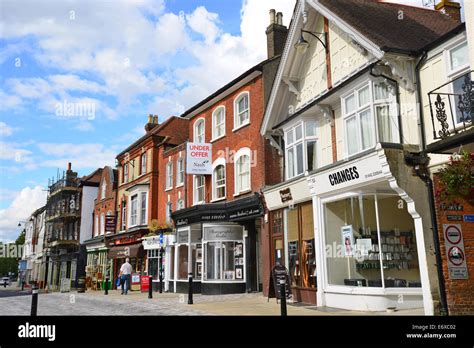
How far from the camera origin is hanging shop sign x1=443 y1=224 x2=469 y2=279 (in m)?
9.69

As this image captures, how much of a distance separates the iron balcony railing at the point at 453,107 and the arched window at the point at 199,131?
1320 cm

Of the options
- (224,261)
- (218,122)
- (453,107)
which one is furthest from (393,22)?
(224,261)

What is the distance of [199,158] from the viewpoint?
2036 cm

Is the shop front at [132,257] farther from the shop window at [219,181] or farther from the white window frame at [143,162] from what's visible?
the shop window at [219,181]

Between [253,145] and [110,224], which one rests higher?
[253,145]

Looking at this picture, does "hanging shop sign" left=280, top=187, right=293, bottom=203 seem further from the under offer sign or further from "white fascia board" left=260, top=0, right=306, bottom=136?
the under offer sign

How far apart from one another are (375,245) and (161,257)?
15233 mm

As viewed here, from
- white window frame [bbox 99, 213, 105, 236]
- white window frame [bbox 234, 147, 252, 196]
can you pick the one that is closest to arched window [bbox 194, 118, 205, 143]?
white window frame [bbox 234, 147, 252, 196]

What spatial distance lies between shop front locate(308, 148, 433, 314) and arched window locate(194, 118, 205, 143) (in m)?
9.91

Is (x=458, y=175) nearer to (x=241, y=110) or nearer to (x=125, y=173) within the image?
(x=241, y=110)

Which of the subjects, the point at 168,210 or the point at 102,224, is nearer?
the point at 168,210

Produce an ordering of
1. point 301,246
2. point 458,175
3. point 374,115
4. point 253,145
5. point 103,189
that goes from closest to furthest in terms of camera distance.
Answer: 1. point 458,175
2. point 374,115
3. point 301,246
4. point 253,145
5. point 103,189

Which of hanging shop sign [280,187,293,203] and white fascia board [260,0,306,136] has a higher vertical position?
white fascia board [260,0,306,136]
